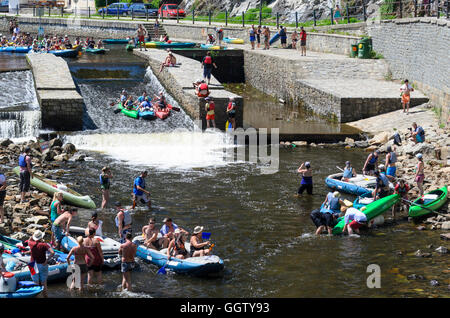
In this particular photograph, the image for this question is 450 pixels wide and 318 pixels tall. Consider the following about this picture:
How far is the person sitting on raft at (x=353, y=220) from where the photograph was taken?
19.8 m

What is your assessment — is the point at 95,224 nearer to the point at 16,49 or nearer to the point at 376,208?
the point at 376,208

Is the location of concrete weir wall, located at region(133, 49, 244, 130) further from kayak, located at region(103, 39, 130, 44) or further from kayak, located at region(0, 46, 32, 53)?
kayak, located at region(103, 39, 130, 44)

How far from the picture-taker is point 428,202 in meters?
21.1

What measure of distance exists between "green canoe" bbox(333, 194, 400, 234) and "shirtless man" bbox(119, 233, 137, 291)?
→ 20.7ft

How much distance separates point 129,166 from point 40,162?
10.7 feet

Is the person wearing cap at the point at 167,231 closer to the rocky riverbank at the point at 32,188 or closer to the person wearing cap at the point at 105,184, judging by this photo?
the rocky riverbank at the point at 32,188

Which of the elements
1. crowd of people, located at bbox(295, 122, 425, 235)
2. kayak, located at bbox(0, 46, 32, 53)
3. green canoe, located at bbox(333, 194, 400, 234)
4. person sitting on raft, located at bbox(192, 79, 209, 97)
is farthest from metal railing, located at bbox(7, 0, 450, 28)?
green canoe, located at bbox(333, 194, 400, 234)

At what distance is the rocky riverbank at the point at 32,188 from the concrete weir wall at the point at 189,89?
20.4 feet

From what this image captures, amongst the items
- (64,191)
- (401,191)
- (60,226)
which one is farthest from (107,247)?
(401,191)

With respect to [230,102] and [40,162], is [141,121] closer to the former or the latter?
[230,102]

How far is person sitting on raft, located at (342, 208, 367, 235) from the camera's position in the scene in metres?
19.8

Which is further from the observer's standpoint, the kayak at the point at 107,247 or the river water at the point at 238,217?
the kayak at the point at 107,247

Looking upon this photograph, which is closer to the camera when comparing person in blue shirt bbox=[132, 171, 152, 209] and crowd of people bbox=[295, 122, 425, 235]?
crowd of people bbox=[295, 122, 425, 235]

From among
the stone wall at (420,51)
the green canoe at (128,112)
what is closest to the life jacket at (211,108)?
the green canoe at (128,112)
